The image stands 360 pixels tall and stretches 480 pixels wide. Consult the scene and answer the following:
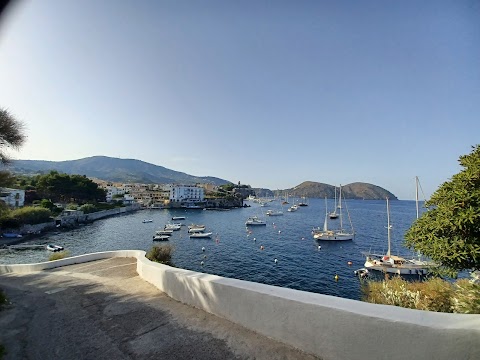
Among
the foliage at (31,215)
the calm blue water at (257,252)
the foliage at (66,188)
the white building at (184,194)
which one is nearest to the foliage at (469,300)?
the calm blue water at (257,252)

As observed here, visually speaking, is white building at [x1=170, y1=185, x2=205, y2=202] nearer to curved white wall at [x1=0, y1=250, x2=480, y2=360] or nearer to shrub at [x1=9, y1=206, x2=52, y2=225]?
shrub at [x1=9, y1=206, x2=52, y2=225]

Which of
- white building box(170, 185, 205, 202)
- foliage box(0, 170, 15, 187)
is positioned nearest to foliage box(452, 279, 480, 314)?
foliage box(0, 170, 15, 187)

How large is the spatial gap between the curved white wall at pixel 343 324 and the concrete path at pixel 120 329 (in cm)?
21

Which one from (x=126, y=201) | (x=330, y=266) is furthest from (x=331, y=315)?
(x=126, y=201)

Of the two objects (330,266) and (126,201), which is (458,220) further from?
(126,201)

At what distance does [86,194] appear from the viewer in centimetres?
7250

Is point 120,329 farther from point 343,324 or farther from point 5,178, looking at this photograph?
point 5,178

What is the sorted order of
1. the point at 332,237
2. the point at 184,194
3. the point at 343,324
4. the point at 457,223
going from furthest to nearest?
the point at 184,194
the point at 332,237
the point at 457,223
the point at 343,324

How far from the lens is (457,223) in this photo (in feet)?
12.0

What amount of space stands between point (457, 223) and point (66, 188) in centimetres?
8088

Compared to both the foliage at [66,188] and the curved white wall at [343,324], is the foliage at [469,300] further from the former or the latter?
the foliage at [66,188]

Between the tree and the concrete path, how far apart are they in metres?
2.75

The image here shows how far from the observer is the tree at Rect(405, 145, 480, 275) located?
361 centimetres

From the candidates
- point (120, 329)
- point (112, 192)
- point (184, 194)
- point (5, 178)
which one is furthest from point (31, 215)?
point (184, 194)
